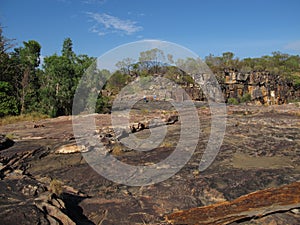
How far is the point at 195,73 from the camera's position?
3925cm

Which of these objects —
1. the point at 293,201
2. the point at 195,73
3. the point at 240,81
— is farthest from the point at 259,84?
the point at 293,201

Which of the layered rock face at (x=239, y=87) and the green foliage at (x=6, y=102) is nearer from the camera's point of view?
the green foliage at (x=6, y=102)

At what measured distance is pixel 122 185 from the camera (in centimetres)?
641

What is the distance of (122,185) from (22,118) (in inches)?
543

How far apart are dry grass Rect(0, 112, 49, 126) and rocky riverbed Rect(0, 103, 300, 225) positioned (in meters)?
6.02

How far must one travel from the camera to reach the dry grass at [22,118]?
16.5 metres

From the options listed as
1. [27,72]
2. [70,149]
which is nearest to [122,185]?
[70,149]

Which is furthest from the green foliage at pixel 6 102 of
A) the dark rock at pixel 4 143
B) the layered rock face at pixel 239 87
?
the layered rock face at pixel 239 87

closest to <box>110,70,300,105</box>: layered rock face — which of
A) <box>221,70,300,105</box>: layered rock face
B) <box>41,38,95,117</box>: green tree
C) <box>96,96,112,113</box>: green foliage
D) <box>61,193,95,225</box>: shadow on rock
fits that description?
<box>221,70,300,105</box>: layered rock face

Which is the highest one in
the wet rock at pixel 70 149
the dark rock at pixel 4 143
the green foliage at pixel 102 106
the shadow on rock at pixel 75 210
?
the green foliage at pixel 102 106

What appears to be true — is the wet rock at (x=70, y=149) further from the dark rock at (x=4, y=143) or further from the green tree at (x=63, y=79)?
the green tree at (x=63, y=79)

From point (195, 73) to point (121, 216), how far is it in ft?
118

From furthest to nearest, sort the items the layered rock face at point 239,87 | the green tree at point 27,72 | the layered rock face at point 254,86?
the layered rock face at point 254,86
the layered rock face at point 239,87
the green tree at point 27,72

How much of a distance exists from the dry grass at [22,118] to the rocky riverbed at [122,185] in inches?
237
